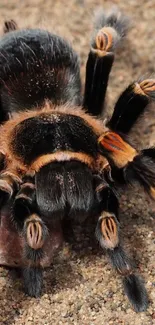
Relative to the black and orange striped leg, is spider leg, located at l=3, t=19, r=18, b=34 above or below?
above

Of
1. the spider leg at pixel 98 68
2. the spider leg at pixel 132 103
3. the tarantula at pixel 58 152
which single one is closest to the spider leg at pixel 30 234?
the tarantula at pixel 58 152

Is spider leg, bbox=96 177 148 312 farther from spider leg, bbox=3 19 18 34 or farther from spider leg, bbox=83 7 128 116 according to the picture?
spider leg, bbox=3 19 18 34

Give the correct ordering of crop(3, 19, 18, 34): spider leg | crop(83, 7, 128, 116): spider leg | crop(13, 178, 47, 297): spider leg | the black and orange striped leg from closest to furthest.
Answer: crop(13, 178, 47, 297): spider leg < the black and orange striped leg < crop(83, 7, 128, 116): spider leg < crop(3, 19, 18, 34): spider leg

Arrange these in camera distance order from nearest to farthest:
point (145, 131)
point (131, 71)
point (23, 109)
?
point (23, 109), point (145, 131), point (131, 71)

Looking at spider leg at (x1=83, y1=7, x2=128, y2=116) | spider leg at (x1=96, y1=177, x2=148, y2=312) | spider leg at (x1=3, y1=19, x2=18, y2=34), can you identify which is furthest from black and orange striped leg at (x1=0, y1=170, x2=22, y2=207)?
spider leg at (x1=3, y1=19, x2=18, y2=34)

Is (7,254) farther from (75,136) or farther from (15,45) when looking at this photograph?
(15,45)

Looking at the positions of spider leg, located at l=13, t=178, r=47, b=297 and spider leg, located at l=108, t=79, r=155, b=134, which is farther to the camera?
spider leg, located at l=108, t=79, r=155, b=134

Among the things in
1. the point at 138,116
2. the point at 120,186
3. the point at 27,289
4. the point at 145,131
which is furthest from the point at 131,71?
the point at 27,289

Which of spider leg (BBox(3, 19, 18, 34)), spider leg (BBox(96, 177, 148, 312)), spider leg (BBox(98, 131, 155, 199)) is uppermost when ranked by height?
spider leg (BBox(3, 19, 18, 34))
